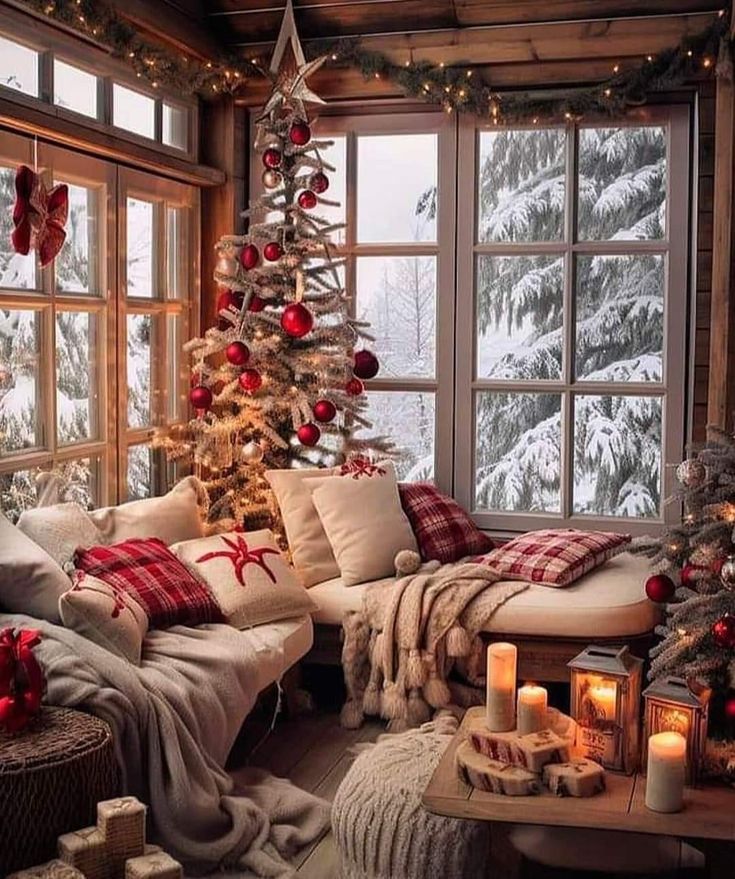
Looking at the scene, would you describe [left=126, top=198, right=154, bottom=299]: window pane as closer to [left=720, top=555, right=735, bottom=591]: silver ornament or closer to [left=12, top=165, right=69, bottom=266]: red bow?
[left=12, top=165, right=69, bottom=266]: red bow

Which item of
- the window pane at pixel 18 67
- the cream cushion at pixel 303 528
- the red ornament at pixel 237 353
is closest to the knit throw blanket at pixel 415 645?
the cream cushion at pixel 303 528

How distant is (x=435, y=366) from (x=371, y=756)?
8.20ft

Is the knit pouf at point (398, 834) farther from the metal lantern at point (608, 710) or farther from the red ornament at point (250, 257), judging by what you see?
the red ornament at point (250, 257)

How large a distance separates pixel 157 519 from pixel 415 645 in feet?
3.29

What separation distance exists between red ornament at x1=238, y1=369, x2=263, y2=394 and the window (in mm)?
437

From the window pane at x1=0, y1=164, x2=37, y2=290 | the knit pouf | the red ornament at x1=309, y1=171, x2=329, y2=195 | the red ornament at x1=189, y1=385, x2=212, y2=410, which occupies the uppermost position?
the red ornament at x1=309, y1=171, x2=329, y2=195

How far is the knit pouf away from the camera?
9.63 ft

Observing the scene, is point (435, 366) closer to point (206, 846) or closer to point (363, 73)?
point (363, 73)

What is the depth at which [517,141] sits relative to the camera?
5.23 m

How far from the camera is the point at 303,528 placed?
15.6 feet

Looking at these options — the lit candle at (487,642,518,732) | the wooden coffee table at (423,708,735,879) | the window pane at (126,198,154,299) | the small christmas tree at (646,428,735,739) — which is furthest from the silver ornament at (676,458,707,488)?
the window pane at (126,198,154,299)

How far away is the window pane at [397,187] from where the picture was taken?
5359 millimetres

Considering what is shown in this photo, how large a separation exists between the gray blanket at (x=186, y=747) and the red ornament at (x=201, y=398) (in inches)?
54.9

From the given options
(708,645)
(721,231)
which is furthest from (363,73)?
(708,645)
